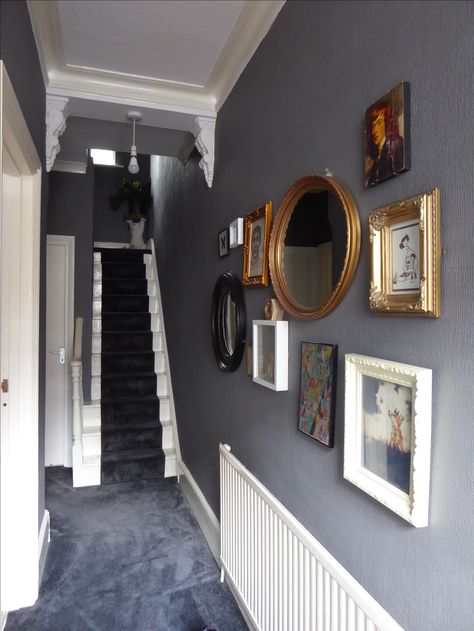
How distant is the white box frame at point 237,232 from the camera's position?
190cm

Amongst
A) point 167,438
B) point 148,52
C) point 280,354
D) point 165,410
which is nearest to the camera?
point 280,354

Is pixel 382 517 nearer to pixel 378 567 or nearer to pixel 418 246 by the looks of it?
pixel 378 567

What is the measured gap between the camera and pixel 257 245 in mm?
1716

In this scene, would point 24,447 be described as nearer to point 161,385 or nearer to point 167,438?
point 167,438

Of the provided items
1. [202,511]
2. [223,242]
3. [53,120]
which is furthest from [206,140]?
[202,511]

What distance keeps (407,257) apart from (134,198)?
5.52 m

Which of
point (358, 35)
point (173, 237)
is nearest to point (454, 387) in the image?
point (358, 35)

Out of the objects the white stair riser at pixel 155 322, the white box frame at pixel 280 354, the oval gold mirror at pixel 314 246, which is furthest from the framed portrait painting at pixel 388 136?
the white stair riser at pixel 155 322

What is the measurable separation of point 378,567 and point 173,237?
3248 mm

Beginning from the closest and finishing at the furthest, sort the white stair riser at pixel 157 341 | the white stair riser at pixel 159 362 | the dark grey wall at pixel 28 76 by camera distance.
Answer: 1. the dark grey wall at pixel 28 76
2. the white stair riser at pixel 159 362
3. the white stair riser at pixel 157 341

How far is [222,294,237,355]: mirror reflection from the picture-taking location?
2.11m

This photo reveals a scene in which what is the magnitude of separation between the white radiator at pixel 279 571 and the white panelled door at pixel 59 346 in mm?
2307

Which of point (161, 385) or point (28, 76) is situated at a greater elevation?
point (28, 76)

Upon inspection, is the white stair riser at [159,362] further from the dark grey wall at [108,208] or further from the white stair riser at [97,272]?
the dark grey wall at [108,208]
